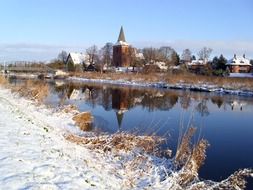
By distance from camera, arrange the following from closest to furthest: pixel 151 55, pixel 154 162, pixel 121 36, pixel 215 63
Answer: pixel 154 162 < pixel 215 63 < pixel 151 55 < pixel 121 36

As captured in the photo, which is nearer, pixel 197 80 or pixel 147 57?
pixel 197 80

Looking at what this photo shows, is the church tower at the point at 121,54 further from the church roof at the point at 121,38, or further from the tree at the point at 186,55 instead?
the tree at the point at 186,55

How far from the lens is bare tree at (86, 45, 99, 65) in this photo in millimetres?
99375

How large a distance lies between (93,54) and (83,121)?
8660cm

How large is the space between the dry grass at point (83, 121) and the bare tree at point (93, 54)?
8195 cm

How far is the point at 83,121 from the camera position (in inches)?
629

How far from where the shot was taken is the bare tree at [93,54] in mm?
99375

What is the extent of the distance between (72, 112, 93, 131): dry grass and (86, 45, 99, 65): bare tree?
81952 millimetres

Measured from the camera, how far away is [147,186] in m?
7.38

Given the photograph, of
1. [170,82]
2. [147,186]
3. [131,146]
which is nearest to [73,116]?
[131,146]

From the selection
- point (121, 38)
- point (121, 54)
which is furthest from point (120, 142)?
point (121, 38)

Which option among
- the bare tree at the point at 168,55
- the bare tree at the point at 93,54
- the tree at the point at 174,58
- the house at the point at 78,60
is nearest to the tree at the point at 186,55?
the bare tree at the point at 168,55

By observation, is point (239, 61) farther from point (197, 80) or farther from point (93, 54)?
point (197, 80)

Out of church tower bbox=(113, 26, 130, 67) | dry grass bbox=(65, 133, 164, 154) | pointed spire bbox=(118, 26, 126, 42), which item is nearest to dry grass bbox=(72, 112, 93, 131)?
dry grass bbox=(65, 133, 164, 154)
